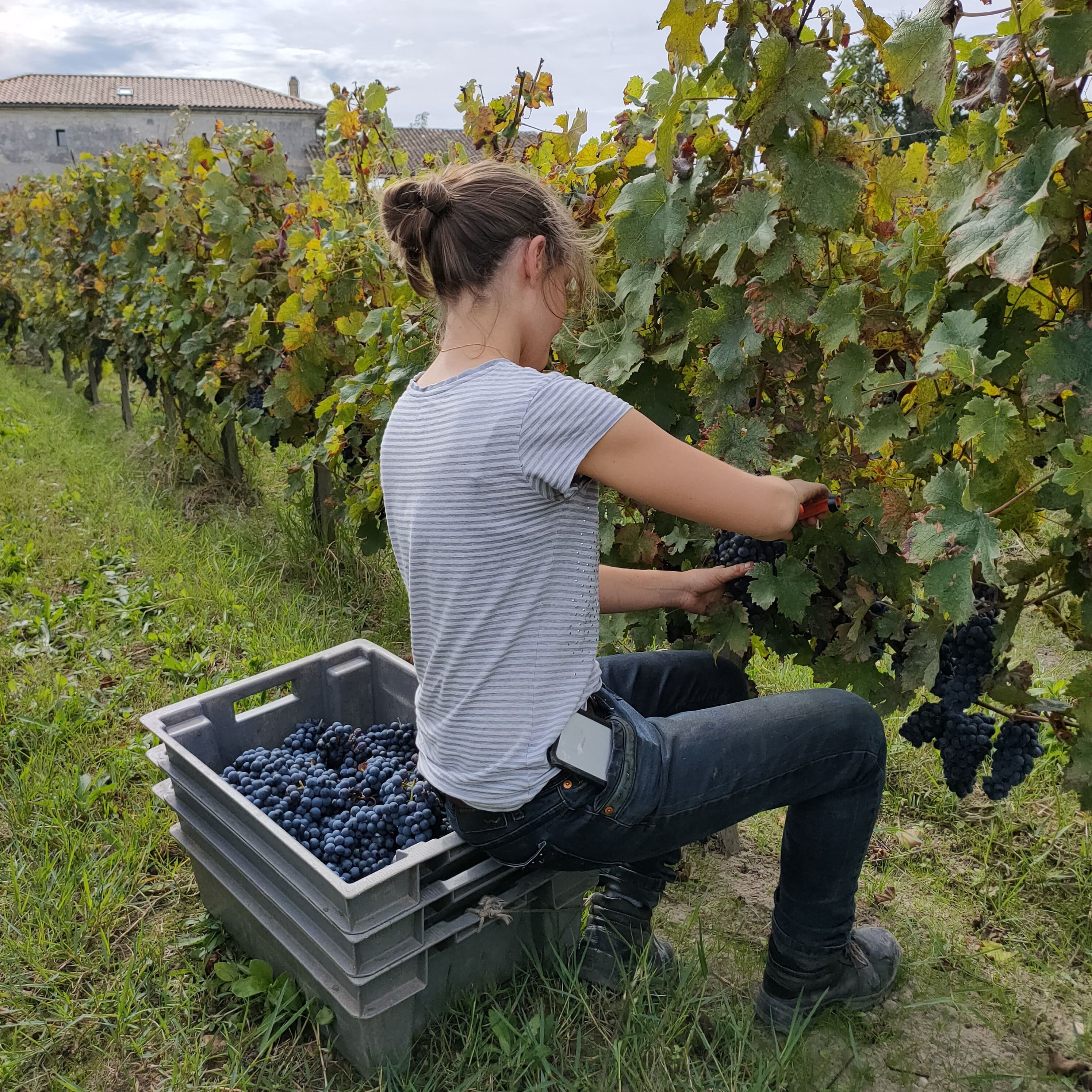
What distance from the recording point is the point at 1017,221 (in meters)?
1.29

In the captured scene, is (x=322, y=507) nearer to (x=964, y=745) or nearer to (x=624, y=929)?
(x=624, y=929)

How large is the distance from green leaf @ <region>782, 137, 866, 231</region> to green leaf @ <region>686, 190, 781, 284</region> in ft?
0.13

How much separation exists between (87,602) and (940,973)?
3.28 m

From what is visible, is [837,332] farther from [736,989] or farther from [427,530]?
[736,989]

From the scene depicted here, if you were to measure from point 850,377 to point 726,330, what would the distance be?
0.77 ft

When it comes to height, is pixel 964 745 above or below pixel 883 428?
below

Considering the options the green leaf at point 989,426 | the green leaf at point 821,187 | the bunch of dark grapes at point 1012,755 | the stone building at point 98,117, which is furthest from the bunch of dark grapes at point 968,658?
the stone building at point 98,117

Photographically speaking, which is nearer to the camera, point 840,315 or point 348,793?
point 840,315

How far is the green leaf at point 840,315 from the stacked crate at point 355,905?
1.09 meters

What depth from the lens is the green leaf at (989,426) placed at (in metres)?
1.30

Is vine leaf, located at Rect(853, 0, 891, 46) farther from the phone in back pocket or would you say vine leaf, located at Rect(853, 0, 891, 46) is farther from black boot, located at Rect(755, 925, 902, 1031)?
black boot, located at Rect(755, 925, 902, 1031)

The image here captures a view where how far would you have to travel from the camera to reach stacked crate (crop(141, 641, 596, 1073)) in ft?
5.50

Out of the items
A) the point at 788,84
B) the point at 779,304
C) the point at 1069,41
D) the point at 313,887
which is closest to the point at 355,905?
the point at 313,887

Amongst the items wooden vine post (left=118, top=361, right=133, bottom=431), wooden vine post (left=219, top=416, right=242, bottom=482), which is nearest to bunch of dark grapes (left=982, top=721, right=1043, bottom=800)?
wooden vine post (left=219, top=416, right=242, bottom=482)
